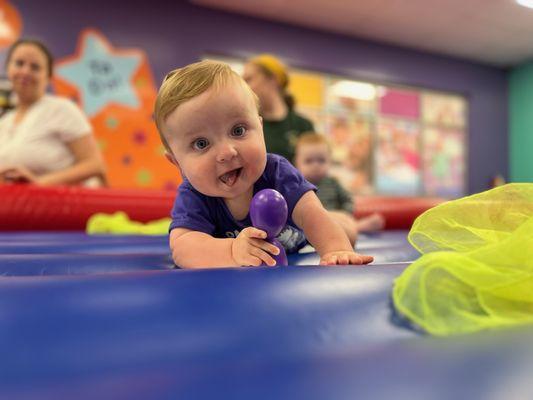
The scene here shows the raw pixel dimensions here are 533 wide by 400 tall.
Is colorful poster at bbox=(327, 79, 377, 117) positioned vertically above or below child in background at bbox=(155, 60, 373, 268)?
above

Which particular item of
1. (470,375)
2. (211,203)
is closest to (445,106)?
(211,203)

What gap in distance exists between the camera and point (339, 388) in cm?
34

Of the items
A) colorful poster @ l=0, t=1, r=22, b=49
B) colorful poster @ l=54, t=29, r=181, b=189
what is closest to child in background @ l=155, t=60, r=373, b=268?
colorful poster @ l=54, t=29, r=181, b=189

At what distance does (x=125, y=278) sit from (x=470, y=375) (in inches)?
12.4

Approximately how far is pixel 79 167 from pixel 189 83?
4.13 feet

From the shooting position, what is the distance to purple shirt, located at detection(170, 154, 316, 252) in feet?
2.46

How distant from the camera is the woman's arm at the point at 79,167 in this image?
1750 mm

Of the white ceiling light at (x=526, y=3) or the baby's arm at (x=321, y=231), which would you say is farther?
the white ceiling light at (x=526, y=3)

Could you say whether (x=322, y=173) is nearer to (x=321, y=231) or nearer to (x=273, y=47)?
(x=321, y=231)

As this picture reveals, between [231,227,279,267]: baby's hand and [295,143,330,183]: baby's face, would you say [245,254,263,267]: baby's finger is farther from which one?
[295,143,330,183]: baby's face

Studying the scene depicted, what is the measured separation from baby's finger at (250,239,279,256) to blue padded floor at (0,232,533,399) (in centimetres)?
11

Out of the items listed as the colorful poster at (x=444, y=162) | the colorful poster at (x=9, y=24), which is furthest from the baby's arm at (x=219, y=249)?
the colorful poster at (x=444, y=162)

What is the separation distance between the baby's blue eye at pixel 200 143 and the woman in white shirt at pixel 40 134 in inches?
48.1

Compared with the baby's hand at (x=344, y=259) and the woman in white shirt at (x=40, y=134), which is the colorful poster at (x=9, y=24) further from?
the baby's hand at (x=344, y=259)
